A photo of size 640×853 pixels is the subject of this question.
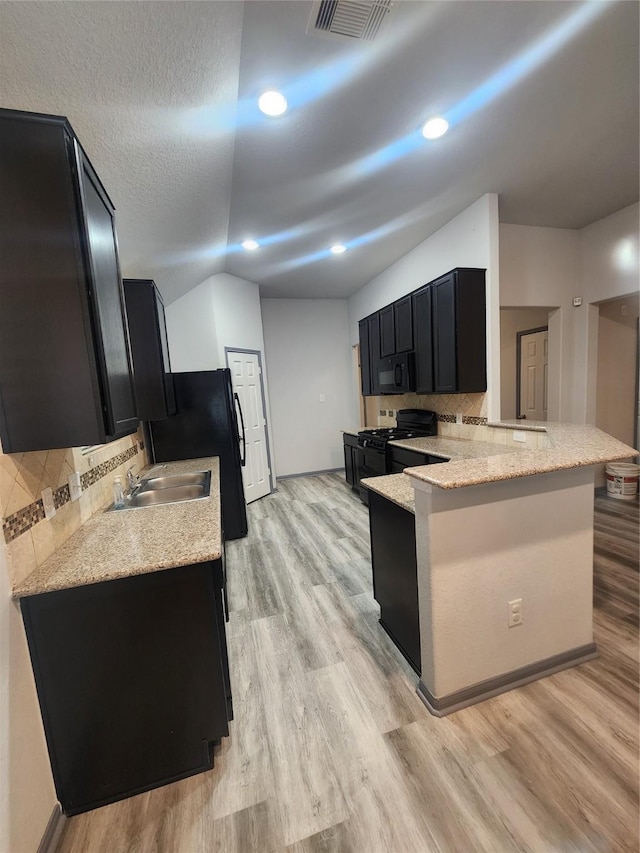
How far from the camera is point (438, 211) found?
10.3 ft

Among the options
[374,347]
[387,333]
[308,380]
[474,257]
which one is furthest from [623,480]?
[308,380]

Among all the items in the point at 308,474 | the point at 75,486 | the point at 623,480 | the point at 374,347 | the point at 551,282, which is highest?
the point at 551,282

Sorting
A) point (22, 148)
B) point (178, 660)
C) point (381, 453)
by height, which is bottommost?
point (178, 660)

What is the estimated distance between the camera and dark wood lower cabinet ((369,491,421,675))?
66.5 inches

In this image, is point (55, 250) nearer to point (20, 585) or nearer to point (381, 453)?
point (20, 585)

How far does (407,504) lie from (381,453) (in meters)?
2.17

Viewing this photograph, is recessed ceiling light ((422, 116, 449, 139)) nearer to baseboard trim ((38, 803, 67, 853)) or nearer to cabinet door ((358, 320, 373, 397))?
cabinet door ((358, 320, 373, 397))

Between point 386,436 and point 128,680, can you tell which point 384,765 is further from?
point 386,436

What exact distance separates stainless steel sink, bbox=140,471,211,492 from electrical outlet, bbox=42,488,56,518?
1.08 m

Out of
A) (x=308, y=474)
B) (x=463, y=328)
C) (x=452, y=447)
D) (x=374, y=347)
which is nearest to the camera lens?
(x=463, y=328)

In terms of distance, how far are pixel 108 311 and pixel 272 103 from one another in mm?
1436

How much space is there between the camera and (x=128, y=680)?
127 centimetres

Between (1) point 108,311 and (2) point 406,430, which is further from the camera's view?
(2) point 406,430

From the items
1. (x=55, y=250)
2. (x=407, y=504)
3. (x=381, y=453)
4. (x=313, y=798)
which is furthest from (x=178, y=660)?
(x=381, y=453)
